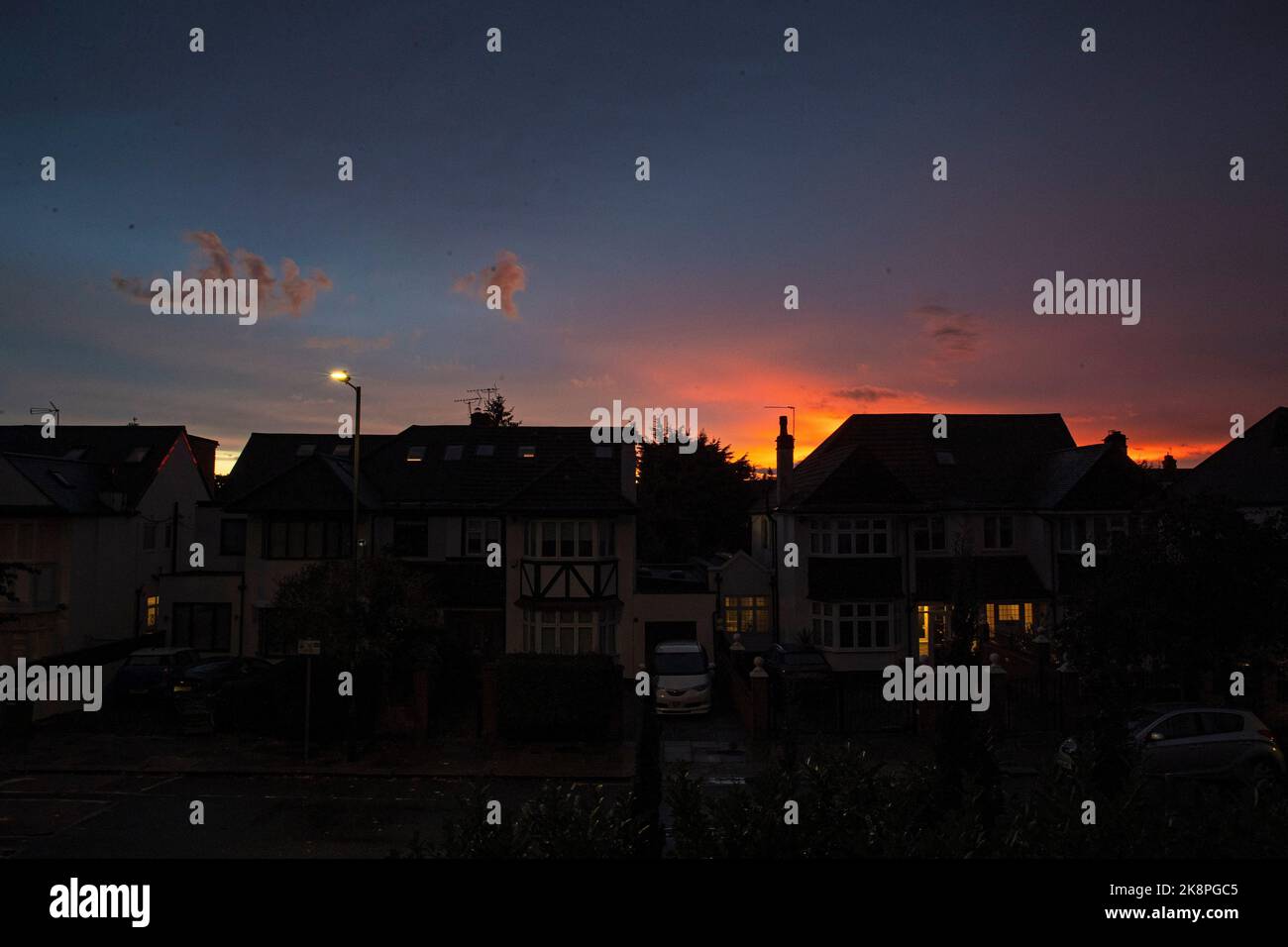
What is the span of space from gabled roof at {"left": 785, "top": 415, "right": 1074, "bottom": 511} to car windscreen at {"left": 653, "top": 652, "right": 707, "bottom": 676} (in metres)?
7.08

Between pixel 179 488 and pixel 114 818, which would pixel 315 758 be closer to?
pixel 114 818

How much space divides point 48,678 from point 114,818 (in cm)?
1098

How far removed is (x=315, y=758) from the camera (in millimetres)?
18672

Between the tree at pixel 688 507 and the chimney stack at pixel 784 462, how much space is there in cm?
2310

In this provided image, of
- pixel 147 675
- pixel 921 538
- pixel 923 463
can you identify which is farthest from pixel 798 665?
pixel 147 675

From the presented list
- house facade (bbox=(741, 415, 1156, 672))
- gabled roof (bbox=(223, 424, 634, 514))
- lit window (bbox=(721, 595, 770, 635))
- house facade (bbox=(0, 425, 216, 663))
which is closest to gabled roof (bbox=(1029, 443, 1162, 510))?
house facade (bbox=(741, 415, 1156, 672))

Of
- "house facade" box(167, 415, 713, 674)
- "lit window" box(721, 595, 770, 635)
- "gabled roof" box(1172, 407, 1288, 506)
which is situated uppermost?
"gabled roof" box(1172, 407, 1288, 506)

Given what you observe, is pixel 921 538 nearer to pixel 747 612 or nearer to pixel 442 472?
pixel 747 612

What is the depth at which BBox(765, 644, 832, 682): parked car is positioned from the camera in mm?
22672

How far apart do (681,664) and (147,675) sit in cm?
1579

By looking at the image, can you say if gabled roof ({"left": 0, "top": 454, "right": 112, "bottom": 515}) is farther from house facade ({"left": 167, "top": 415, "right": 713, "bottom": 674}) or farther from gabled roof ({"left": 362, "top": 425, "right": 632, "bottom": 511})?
gabled roof ({"left": 362, "top": 425, "right": 632, "bottom": 511})

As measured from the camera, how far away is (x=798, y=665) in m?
23.3
